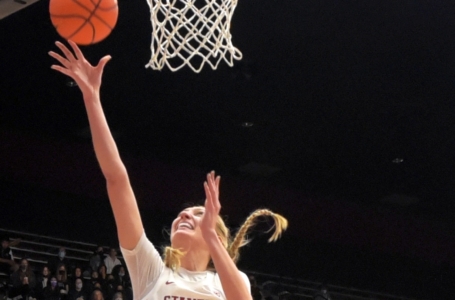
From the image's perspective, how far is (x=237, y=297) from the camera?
7.12 feet

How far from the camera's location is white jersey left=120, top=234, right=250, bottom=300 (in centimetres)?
240

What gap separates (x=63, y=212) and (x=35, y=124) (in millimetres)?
1282

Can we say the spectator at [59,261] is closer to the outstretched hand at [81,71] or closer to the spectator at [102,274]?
the spectator at [102,274]

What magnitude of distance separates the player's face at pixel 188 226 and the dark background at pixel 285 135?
5.18 meters

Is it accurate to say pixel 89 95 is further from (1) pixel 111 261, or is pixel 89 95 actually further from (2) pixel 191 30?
(1) pixel 111 261

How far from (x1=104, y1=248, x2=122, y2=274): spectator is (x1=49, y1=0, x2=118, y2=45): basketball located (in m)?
7.00

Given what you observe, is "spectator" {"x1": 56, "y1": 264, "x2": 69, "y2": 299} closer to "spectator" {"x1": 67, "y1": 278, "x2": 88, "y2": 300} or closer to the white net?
"spectator" {"x1": 67, "y1": 278, "x2": 88, "y2": 300}

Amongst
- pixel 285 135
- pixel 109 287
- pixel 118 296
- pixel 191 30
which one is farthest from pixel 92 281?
pixel 191 30

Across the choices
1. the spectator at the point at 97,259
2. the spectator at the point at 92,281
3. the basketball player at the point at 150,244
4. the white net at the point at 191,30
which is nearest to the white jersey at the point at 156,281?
the basketball player at the point at 150,244

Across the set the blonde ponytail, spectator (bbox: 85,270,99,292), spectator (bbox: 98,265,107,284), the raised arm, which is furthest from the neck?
spectator (bbox: 98,265,107,284)

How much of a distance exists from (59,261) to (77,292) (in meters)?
0.99

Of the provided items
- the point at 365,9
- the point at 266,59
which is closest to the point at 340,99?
the point at 266,59

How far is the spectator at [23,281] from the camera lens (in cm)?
870

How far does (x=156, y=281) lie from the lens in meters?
2.44
